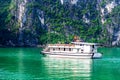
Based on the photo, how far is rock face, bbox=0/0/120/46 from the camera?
138375mm

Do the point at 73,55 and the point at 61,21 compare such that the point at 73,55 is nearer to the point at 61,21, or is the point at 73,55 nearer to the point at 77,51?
the point at 77,51

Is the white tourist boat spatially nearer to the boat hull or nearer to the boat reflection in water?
the boat hull

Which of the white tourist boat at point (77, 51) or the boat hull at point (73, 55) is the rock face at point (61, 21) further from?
the boat hull at point (73, 55)

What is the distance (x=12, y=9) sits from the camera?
5640 inches

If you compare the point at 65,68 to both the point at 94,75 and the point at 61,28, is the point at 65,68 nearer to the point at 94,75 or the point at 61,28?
the point at 94,75

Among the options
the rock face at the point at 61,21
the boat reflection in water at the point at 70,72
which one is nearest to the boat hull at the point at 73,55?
the boat reflection in water at the point at 70,72

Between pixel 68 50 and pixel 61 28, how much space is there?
70.5 metres

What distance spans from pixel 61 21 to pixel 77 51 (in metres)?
74.4

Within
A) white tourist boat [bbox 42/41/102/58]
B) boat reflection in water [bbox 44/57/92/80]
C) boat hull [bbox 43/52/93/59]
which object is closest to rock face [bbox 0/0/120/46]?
white tourist boat [bbox 42/41/102/58]

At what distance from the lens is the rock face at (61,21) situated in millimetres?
138375

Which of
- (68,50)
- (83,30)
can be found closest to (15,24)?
(83,30)

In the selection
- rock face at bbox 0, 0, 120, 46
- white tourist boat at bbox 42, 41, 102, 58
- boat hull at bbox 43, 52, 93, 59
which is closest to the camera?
boat hull at bbox 43, 52, 93, 59

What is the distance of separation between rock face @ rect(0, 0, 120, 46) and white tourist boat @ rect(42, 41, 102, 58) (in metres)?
57.3

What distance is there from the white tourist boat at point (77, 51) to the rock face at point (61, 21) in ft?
188
